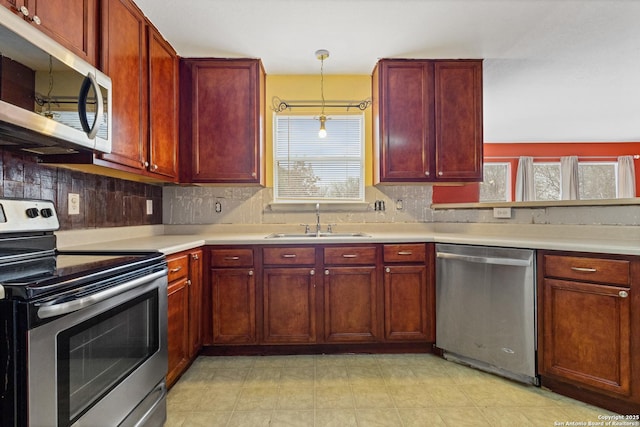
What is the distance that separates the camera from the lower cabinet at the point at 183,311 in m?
1.91

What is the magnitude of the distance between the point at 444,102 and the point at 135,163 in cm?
238

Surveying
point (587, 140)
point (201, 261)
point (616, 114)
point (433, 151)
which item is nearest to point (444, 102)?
point (433, 151)

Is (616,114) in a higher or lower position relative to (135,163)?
higher

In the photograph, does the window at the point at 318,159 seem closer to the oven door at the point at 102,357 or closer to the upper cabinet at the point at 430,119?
the upper cabinet at the point at 430,119

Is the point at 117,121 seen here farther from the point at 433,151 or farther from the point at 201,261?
the point at 433,151

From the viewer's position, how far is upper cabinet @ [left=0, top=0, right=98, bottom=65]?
125cm

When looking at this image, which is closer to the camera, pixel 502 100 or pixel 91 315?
pixel 91 315

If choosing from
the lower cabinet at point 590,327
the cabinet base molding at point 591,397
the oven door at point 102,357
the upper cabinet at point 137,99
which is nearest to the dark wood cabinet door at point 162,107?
the upper cabinet at point 137,99

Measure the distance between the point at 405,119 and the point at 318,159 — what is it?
872mm

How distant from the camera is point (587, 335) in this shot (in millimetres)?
1788

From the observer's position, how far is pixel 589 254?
1790 mm

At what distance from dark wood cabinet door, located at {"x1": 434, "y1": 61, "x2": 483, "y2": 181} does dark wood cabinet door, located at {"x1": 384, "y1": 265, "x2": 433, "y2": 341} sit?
0.88 meters

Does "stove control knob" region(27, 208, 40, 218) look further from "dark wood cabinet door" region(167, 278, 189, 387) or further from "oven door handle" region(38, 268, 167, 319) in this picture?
"dark wood cabinet door" region(167, 278, 189, 387)

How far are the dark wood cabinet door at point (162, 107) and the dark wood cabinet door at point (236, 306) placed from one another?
88cm
